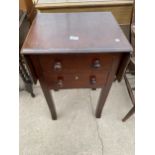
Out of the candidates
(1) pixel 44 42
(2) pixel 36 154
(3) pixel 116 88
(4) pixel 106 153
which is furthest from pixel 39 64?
(3) pixel 116 88

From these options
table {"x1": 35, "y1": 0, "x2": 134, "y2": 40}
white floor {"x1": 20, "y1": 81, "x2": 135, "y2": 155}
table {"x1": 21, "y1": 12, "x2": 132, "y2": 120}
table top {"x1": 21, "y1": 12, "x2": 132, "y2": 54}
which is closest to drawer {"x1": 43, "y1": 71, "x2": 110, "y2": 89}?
table {"x1": 21, "y1": 12, "x2": 132, "y2": 120}

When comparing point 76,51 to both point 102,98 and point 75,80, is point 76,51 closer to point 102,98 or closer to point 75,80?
point 75,80

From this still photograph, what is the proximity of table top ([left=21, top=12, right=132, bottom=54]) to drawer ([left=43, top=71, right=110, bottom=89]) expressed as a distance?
209mm

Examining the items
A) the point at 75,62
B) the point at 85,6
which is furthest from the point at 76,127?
the point at 85,6

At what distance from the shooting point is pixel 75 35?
3.38 feet

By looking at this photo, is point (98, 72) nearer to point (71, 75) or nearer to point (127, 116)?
point (71, 75)

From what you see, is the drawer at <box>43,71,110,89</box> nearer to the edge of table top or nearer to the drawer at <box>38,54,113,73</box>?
the drawer at <box>38,54,113,73</box>

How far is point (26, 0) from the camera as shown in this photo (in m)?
1.60

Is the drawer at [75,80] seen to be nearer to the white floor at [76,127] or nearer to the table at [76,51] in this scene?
the table at [76,51]

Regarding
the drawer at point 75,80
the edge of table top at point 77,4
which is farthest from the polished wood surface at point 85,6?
the drawer at point 75,80

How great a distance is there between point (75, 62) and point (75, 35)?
17cm

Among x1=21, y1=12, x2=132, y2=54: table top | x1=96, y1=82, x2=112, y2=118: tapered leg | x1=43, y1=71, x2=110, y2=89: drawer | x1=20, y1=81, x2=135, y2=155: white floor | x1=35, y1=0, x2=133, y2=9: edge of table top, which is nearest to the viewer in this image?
x1=21, y1=12, x2=132, y2=54: table top

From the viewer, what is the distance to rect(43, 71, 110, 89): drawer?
3.62 ft

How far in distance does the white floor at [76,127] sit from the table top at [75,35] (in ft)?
2.85
